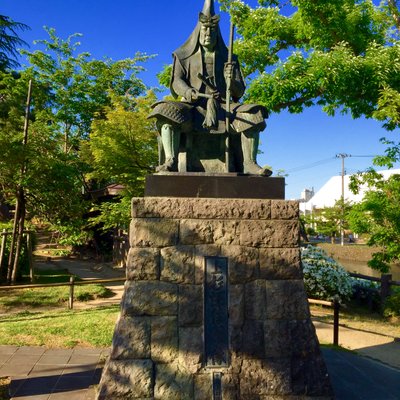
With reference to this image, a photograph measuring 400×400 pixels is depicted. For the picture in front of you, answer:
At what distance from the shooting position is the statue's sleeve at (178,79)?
428 centimetres

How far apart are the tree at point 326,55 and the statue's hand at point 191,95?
4377 millimetres

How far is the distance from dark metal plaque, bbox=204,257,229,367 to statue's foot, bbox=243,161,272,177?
1.02 metres

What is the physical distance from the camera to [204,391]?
10.4ft

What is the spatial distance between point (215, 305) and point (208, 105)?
216cm

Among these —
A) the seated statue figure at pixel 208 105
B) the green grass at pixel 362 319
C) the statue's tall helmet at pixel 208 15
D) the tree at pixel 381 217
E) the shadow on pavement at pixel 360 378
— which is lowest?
the green grass at pixel 362 319

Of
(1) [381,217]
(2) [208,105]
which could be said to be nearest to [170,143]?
(2) [208,105]

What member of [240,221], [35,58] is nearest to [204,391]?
[240,221]

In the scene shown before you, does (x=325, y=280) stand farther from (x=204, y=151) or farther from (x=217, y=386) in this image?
(x=217, y=386)

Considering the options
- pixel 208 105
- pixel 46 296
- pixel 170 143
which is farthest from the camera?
pixel 46 296

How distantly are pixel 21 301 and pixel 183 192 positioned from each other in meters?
7.50

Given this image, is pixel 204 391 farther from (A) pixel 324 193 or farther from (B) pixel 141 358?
(A) pixel 324 193

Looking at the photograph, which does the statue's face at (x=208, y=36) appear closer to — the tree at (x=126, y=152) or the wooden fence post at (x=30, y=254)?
the tree at (x=126, y=152)

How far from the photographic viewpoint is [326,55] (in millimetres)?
7469

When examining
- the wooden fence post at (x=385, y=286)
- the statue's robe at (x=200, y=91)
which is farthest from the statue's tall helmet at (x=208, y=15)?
the wooden fence post at (x=385, y=286)
